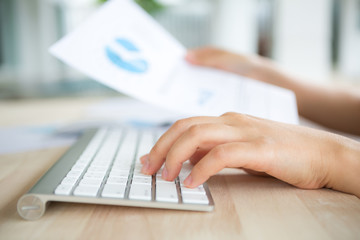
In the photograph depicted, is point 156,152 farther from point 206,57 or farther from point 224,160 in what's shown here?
point 206,57

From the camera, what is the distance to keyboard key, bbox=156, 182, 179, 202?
0.35m

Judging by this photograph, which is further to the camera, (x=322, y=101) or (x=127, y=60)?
(x=322, y=101)

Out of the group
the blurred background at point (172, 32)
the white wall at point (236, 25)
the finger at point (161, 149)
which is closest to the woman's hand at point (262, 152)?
the finger at point (161, 149)

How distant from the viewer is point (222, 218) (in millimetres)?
344

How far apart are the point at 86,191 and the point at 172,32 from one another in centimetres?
209

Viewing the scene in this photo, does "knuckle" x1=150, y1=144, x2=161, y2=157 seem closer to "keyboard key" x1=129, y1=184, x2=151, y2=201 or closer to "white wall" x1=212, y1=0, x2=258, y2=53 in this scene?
"keyboard key" x1=129, y1=184, x2=151, y2=201

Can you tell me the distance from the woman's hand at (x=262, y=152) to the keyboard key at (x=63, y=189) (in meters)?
0.10

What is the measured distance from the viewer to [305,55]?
273cm

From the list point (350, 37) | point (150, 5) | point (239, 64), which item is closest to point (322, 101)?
point (239, 64)

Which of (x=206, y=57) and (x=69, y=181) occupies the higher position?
(x=206, y=57)

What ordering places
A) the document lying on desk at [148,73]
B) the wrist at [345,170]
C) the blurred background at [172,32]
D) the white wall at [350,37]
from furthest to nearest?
the white wall at [350,37] < the blurred background at [172,32] < the document lying on desk at [148,73] < the wrist at [345,170]

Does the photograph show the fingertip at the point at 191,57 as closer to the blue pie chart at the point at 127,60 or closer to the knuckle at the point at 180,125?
the blue pie chart at the point at 127,60

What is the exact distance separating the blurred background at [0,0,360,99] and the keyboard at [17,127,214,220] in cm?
110

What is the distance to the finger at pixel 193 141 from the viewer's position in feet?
1.32
